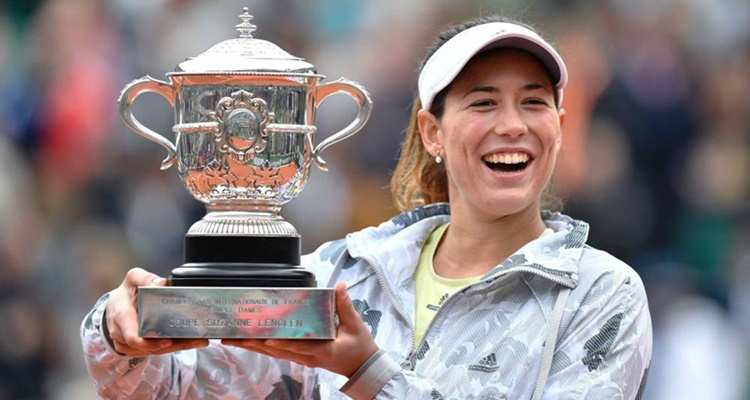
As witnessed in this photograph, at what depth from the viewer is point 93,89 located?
725cm

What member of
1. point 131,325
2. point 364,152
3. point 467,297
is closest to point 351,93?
point 467,297

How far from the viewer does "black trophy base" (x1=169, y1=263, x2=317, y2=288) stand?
304cm

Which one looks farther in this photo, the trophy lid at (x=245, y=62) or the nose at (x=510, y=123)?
the nose at (x=510, y=123)

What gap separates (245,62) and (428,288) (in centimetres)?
62

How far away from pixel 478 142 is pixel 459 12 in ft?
12.4

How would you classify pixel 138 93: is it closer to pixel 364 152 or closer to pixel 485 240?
pixel 485 240

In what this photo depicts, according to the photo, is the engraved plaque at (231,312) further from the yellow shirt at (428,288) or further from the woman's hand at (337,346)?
the yellow shirt at (428,288)

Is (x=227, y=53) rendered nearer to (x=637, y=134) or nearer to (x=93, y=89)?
(x=637, y=134)

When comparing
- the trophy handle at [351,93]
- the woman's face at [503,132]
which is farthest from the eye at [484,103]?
the trophy handle at [351,93]

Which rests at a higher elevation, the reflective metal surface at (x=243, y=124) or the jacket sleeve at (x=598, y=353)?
the reflective metal surface at (x=243, y=124)

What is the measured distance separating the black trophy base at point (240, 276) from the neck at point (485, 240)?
48 centimetres

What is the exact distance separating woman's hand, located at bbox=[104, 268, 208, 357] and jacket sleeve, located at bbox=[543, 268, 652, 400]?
0.65 meters

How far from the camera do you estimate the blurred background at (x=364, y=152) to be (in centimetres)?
653

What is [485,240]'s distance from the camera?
344 centimetres
